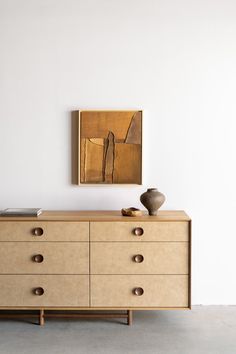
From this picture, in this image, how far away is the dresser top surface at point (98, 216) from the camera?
324 cm

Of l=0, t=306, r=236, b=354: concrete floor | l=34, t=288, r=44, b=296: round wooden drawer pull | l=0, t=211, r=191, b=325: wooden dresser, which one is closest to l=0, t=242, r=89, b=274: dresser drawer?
l=0, t=211, r=191, b=325: wooden dresser

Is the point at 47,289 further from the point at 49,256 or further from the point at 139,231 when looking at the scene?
the point at 139,231

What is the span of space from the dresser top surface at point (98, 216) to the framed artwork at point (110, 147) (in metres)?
0.28

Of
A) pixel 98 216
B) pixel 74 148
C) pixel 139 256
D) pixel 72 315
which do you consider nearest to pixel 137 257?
pixel 139 256

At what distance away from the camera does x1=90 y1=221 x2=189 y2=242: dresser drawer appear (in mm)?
3236

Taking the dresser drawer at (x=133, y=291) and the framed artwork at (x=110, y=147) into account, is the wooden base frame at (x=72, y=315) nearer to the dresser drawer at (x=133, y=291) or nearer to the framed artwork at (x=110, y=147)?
the dresser drawer at (x=133, y=291)

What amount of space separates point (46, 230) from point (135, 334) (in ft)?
3.00

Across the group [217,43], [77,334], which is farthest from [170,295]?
[217,43]

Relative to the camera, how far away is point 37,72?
3643 mm

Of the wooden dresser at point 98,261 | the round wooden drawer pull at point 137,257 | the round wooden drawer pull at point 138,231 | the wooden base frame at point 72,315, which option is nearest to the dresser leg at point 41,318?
the wooden base frame at point 72,315

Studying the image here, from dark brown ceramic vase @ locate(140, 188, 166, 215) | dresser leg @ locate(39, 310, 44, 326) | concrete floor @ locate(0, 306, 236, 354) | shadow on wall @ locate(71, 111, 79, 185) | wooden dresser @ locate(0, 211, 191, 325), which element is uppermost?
shadow on wall @ locate(71, 111, 79, 185)

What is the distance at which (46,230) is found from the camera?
324 cm

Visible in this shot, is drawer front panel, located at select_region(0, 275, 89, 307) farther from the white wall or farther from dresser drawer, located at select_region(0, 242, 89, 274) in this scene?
the white wall

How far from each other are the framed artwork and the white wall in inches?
3.0
